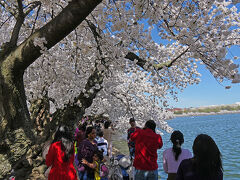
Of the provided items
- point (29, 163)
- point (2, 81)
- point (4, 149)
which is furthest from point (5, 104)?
point (29, 163)

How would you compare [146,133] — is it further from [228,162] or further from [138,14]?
[228,162]

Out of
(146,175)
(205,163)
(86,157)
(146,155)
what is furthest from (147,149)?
(205,163)

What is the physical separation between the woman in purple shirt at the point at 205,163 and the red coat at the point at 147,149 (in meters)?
2.04

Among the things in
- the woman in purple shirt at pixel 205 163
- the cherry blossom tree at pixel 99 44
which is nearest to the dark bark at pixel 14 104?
the cherry blossom tree at pixel 99 44

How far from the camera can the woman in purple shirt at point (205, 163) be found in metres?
2.04

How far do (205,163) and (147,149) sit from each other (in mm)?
2166

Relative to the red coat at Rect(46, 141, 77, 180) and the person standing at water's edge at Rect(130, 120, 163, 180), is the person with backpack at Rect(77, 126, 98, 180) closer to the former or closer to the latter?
the red coat at Rect(46, 141, 77, 180)

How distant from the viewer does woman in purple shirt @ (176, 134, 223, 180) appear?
204cm

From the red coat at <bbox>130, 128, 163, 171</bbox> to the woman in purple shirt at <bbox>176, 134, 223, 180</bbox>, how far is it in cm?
204

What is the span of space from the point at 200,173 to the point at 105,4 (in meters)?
4.08

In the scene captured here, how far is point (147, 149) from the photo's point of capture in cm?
414

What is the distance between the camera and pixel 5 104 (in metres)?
3.19

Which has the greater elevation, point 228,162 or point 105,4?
point 105,4

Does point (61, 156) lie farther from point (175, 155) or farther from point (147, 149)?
point (175, 155)
